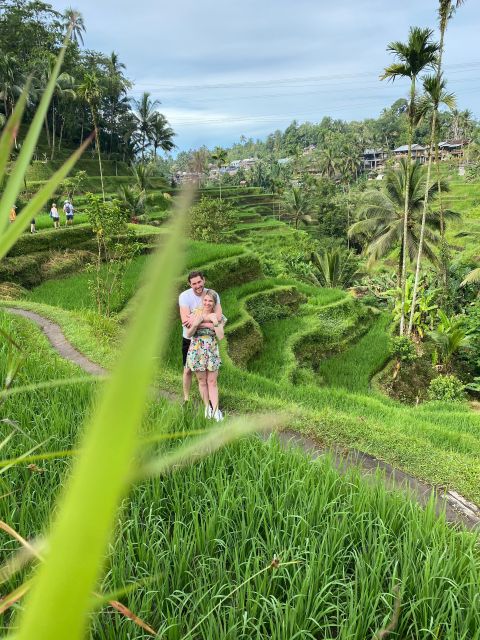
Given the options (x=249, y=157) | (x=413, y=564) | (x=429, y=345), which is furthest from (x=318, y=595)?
(x=249, y=157)

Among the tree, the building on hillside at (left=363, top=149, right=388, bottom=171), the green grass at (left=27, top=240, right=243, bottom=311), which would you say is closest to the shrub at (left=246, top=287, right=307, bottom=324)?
the green grass at (left=27, top=240, right=243, bottom=311)

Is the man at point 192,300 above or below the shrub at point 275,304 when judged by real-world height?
above

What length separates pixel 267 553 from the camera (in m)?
1.64

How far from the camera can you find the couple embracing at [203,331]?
12.5 feet

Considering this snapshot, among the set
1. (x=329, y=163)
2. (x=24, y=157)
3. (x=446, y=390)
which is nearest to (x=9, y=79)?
(x=446, y=390)

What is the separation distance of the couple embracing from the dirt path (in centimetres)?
42

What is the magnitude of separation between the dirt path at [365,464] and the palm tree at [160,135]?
3170cm

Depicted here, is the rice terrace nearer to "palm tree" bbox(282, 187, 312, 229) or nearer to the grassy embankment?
the grassy embankment

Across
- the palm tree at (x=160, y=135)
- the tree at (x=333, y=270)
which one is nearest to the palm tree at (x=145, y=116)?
the palm tree at (x=160, y=135)

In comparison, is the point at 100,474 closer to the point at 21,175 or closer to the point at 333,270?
the point at 21,175

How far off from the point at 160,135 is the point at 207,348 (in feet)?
119

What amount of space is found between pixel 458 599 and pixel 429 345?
39.4 feet

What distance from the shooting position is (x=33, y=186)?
19000 mm

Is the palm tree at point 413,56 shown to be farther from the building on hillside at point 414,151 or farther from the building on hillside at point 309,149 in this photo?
the building on hillside at point 309,149
